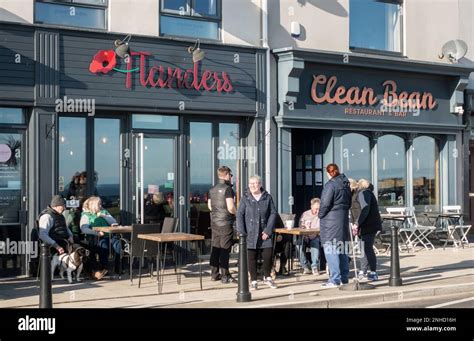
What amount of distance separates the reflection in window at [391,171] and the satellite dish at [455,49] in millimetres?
2445

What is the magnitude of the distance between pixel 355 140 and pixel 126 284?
7.38 metres

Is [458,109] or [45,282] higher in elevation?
[458,109]

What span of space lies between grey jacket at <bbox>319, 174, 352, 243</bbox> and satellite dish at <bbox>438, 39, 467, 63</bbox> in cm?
852

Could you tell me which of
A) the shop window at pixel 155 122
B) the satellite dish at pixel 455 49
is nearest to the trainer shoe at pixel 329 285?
the shop window at pixel 155 122

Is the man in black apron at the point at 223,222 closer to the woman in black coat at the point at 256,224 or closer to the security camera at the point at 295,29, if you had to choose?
the woman in black coat at the point at 256,224

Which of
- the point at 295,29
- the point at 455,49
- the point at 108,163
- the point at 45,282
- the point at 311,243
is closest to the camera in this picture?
the point at 45,282

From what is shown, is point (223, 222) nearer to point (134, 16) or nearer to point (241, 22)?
point (134, 16)

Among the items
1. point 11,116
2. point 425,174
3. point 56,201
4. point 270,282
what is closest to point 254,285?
point 270,282

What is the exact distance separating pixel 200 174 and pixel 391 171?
530cm

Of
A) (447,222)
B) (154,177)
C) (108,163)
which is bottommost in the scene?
(447,222)

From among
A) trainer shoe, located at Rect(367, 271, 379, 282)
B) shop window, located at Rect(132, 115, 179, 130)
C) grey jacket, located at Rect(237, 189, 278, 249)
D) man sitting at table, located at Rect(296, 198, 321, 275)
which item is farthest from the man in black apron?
shop window, located at Rect(132, 115, 179, 130)

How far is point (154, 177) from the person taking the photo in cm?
1591
